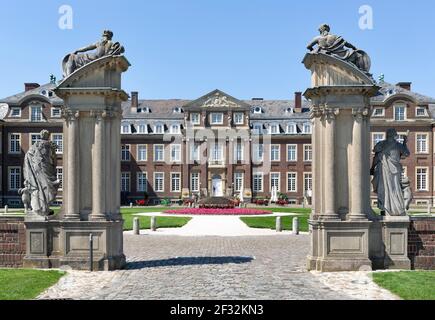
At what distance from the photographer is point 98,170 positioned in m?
11.8

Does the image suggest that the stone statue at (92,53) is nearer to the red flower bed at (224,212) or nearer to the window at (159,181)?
the red flower bed at (224,212)

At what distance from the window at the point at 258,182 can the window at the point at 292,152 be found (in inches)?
142

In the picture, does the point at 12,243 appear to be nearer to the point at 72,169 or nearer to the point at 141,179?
the point at 72,169

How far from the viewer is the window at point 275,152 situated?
181 feet

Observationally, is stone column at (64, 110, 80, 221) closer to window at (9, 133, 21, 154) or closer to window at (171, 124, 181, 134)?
window at (9, 133, 21, 154)

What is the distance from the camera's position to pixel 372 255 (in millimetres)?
11766

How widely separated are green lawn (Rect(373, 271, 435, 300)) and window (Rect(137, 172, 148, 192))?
45.5 m

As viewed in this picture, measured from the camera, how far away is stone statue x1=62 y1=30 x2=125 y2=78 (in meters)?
11.9

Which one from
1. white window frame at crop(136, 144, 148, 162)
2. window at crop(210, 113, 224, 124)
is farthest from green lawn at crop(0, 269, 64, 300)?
white window frame at crop(136, 144, 148, 162)

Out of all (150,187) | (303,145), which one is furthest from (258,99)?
(150,187)

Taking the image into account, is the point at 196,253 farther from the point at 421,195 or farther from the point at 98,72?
the point at 421,195

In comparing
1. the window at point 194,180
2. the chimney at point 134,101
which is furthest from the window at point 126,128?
the window at point 194,180

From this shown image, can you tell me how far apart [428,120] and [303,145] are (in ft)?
41.4

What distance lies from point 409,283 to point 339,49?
5437 millimetres
